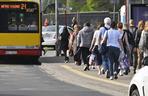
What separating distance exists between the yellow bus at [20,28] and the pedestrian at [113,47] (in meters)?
9.25

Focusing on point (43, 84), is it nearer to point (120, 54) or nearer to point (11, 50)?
point (120, 54)

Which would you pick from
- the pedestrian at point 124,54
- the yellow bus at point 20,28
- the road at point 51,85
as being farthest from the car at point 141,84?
the yellow bus at point 20,28

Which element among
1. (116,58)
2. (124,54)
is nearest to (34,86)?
(116,58)

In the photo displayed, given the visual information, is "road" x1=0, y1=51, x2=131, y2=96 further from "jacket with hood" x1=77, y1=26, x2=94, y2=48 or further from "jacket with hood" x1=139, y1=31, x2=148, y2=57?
"jacket with hood" x1=139, y1=31, x2=148, y2=57

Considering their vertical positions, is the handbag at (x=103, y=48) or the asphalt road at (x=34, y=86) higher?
the handbag at (x=103, y=48)

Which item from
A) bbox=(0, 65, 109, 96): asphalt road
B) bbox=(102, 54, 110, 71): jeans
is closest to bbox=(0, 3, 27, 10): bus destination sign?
bbox=(0, 65, 109, 96): asphalt road

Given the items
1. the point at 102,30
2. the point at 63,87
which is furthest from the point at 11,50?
the point at 63,87

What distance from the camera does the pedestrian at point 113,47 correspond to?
18.0m

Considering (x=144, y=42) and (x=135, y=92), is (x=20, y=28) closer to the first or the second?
(x=144, y=42)

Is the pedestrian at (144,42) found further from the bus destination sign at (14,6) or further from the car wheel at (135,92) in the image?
the bus destination sign at (14,6)

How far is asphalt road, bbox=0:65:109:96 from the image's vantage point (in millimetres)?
15188

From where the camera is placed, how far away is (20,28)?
27.4 m

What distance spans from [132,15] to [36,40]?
6.08 metres

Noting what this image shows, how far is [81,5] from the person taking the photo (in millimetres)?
105500
